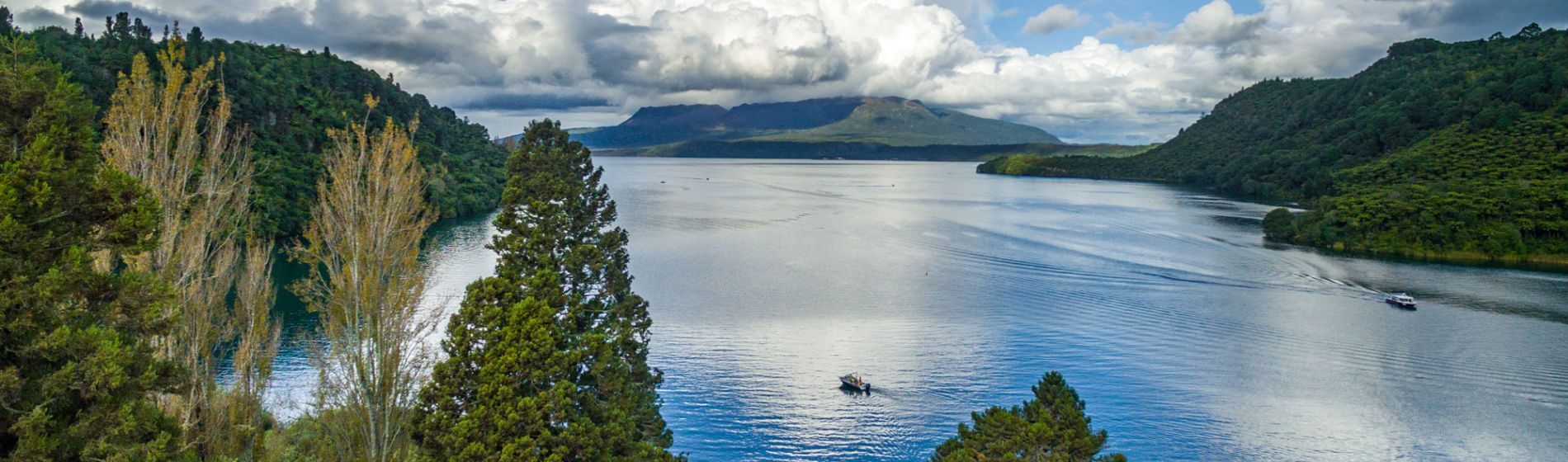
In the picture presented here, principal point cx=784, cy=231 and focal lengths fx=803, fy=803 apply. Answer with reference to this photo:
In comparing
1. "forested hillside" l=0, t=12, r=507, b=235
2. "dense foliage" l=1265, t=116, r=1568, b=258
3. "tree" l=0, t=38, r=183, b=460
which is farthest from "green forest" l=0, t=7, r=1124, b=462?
"dense foliage" l=1265, t=116, r=1568, b=258

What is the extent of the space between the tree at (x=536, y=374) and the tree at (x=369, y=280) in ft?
3.05

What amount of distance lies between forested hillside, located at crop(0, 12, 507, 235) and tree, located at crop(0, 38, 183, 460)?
35613 mm

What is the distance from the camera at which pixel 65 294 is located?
939cm

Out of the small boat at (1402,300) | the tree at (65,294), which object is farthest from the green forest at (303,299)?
the small boat at (1402,300)

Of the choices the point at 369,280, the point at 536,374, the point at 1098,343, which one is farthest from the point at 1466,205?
the point at 369,280

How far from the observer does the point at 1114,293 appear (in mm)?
50156

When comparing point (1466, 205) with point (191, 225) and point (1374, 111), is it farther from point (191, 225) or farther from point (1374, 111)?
point (191, 225)

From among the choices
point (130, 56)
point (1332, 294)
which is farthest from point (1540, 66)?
point (130, 56)

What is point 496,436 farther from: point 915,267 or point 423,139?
point 423,139

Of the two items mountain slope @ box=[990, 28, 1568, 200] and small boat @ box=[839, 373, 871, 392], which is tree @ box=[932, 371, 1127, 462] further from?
mountain slope @ box=[990, 28, 1568, 200]

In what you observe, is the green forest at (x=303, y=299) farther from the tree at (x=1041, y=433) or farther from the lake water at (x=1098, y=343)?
the lake water at (x=1098, y=343)

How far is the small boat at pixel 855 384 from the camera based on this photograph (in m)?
32.1

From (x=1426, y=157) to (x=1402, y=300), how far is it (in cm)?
5719

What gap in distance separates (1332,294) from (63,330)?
2378 inches
